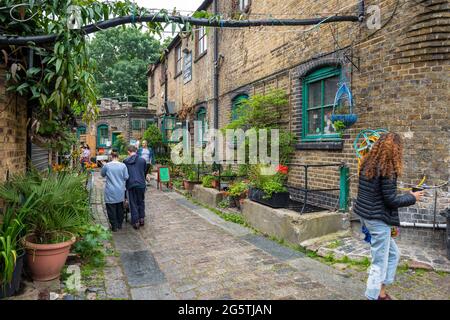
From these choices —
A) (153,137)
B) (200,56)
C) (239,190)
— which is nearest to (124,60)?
(153,137)

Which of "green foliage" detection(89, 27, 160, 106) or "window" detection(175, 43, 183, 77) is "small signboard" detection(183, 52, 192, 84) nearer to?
"window" detection(175, 43, 183, 77)

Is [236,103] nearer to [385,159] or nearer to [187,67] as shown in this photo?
[187,67]

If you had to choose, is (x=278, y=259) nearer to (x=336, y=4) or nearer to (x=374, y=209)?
(x=374, y=209)

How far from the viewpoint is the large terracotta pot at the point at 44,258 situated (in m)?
3.62

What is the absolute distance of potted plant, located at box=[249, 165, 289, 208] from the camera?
5.97m

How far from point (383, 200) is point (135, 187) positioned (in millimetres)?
4756

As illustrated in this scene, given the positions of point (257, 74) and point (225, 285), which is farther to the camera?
point (257, 74)

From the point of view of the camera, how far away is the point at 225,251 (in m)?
5.04

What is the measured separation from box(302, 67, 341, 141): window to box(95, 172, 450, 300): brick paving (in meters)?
2.42

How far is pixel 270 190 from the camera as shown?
599cm

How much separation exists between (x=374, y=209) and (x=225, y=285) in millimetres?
1848

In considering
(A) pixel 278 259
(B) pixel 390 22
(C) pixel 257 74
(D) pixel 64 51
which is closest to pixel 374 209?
(A) pixel 278 259

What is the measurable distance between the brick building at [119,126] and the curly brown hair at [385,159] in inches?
818

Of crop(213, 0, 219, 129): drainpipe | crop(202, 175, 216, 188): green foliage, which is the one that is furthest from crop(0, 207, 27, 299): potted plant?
crop(213, 0, 219, 129): drainpipe
